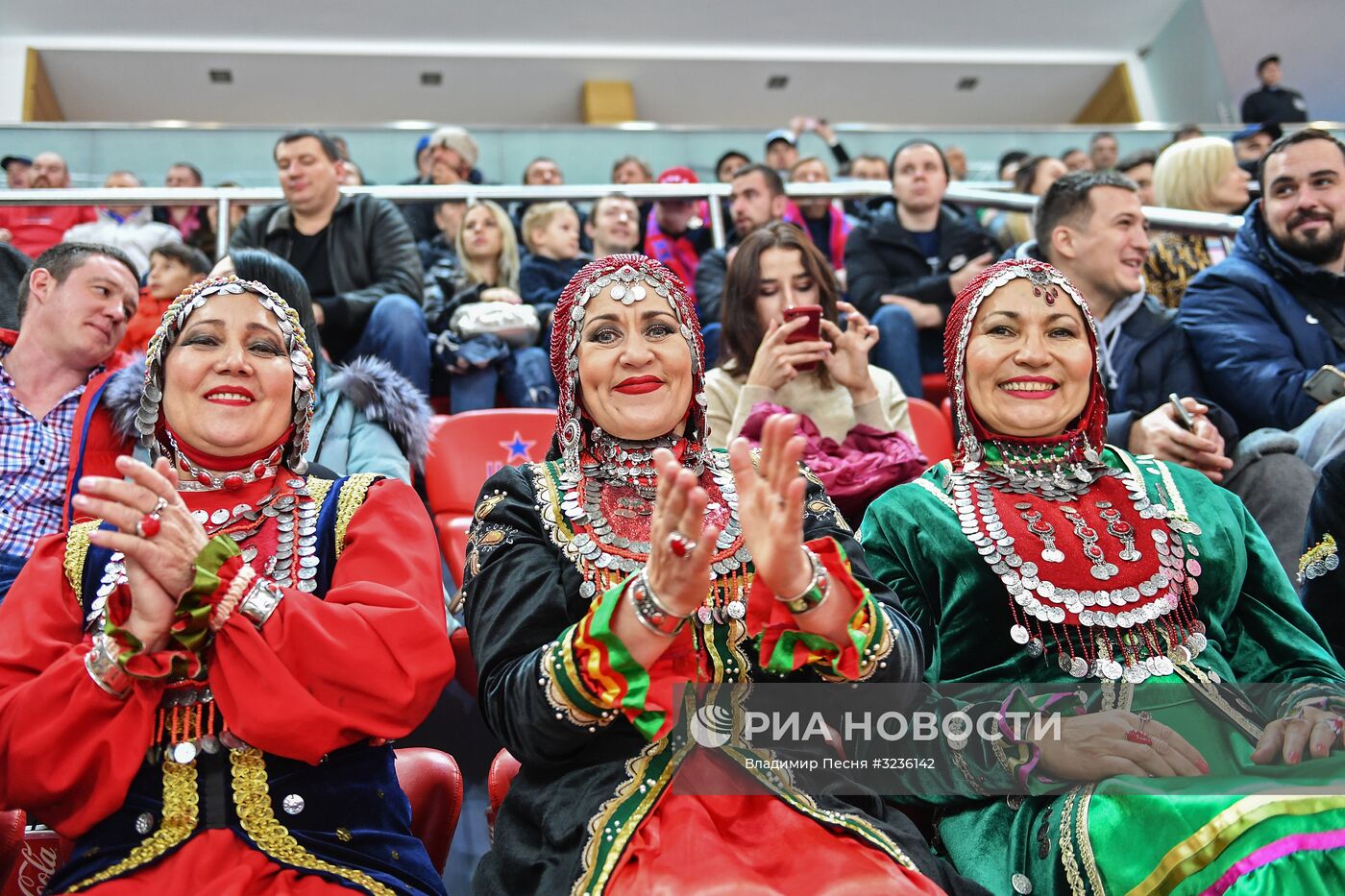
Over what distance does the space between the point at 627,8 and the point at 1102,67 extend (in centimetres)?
543

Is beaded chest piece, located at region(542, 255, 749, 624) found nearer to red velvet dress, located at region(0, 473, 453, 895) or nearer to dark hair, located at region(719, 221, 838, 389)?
red velvet dress, located at region(0, 473, 453, 895)

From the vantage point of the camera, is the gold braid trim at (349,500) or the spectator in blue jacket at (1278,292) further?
the spectator in blue jacket at (1278,292)

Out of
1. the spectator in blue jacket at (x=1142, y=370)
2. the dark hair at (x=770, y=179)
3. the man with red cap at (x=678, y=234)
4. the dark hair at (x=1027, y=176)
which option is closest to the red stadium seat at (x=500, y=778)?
the spectator in blue jacket at (x=1142, y=370)

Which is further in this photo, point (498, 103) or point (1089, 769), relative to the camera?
point (498, 103)

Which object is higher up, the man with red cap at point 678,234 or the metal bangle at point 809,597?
the man with red cap at point 678,234

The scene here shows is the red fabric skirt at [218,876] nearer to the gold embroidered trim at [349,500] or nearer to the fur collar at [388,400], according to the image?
the gold embroidered trim at [349,500]

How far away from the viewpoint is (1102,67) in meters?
13.5

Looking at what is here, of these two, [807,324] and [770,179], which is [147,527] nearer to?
[807,324]

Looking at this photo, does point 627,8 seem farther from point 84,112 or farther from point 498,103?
point 84,112

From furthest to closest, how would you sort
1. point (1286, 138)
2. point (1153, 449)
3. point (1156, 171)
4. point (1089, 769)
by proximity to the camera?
point (1156, 171)
point (1286, 138)
point (1153, 449)
point (1089, 769)

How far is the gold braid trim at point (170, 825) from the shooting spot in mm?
1723

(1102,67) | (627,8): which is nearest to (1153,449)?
(627,8)

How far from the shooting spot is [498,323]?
4.30 m

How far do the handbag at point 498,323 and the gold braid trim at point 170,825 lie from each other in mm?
2631
